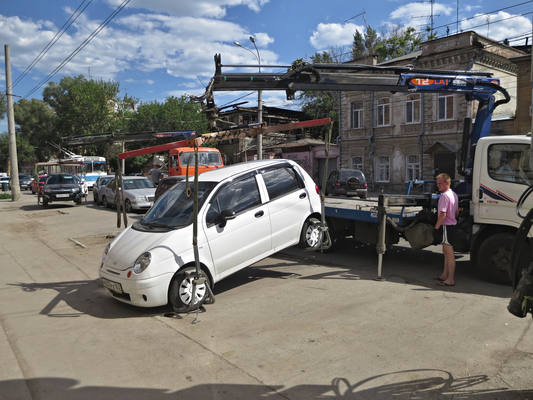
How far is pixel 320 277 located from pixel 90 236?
8.36 meters

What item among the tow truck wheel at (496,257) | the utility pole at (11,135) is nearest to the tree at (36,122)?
the utility pole at (11,135)

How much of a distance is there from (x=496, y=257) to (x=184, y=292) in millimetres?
4853

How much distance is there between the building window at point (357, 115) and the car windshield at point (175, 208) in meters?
27.6

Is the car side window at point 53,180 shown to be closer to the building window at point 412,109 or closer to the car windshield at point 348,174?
the car windshield at point 348,174

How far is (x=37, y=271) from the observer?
341 inches

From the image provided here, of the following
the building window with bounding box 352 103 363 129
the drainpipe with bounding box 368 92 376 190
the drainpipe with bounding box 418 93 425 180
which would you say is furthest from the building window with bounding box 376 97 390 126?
the drainpipe with bounding box 418 93 425 180

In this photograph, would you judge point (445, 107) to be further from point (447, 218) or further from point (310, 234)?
point (310, 234)

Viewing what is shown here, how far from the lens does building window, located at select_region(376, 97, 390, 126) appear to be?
101ft

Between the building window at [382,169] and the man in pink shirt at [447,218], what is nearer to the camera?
the man in pink shirt at [447,218]

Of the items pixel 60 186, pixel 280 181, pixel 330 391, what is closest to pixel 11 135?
pixel 60 186

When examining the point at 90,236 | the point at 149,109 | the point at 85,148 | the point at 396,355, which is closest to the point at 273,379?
the point at 396,355

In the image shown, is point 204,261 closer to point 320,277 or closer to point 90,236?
point 320,277

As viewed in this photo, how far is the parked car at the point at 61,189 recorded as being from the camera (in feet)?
71.1

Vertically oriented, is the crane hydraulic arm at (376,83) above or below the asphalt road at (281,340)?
above
